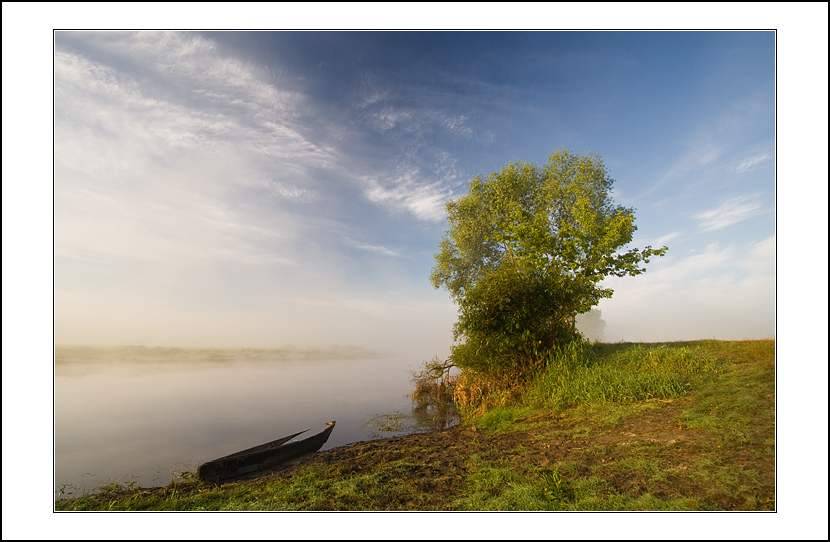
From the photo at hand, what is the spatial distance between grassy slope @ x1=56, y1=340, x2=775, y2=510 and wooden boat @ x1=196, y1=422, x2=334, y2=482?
54 cm

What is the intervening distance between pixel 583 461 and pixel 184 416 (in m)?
15.4

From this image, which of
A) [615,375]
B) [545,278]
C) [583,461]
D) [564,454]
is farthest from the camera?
[545,278]

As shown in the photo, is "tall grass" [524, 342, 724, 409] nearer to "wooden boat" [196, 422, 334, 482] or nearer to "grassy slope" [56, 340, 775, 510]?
"grassy slope" [56, 340, 775, 510]

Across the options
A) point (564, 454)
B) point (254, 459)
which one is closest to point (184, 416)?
point (254, 459)

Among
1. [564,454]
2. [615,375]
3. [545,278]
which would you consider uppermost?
[545,278]

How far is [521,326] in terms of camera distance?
11.9 metres

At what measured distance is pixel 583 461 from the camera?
19.0 feet

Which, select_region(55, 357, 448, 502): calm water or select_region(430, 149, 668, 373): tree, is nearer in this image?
select_region(55, 357, 448, 502): calm water

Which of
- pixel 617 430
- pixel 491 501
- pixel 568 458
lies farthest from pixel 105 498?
pixel 617 430

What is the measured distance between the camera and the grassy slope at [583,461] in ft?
14.5

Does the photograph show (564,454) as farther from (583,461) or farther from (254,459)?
(254,459)

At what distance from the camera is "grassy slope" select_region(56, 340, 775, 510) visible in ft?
14.5

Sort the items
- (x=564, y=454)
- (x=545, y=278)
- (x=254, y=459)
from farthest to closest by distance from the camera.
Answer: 1. (x=545, y=278)
2. (x=254, y=459)
3. (x=564, y=454)

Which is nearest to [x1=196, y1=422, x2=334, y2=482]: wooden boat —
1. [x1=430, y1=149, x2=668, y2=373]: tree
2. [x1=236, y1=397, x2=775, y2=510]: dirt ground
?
[x1=236, y1=397, x2=775, y2=510]: dirt ground
